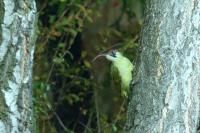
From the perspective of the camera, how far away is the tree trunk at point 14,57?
379 cm

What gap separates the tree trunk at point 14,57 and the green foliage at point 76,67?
1999mm

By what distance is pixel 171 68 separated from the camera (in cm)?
365

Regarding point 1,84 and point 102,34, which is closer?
point 1,84

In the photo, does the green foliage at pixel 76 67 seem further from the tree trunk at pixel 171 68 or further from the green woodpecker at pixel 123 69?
the tree trunk at pixel 171 68

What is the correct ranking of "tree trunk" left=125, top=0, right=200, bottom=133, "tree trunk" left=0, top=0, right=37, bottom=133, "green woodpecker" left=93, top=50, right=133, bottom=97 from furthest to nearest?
"green woodpecker" left=93, top=50, right=133, bottom=97
"tree trunk" left=0, top=0, right=37, bottom=133
"tree trunk" left=125, top=0, right=200, bottom=133

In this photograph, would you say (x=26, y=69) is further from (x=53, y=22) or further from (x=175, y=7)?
(x=53, y=22)

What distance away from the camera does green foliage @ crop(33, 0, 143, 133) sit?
6.35 metres

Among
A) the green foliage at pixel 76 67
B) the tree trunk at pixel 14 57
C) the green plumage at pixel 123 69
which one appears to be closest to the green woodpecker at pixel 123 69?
the green plumage at pixel 123 69

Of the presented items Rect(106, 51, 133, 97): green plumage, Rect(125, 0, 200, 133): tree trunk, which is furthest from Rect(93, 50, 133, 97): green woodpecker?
Rect(125, 0, 200, 133): tree trunk

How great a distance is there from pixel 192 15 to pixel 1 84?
40.8 inches

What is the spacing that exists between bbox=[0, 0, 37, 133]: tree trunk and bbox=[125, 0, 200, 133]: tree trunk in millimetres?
621

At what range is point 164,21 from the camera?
12.1ft

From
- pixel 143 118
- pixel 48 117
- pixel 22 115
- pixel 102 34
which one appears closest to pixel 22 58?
pixel 22 115

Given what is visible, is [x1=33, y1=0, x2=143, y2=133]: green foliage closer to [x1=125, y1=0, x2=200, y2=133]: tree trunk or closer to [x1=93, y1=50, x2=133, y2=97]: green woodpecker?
[x1=93, y1=50, x2=133, y2=97]: green woodpecker
